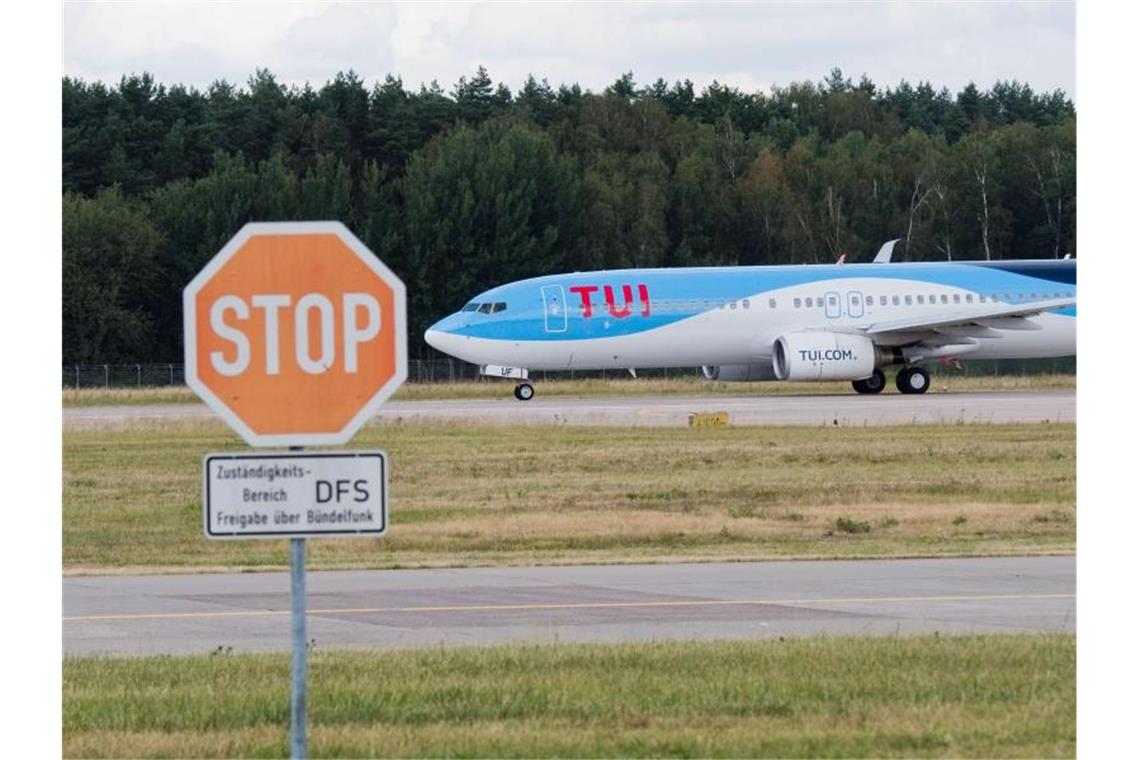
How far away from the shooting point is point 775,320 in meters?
49.6

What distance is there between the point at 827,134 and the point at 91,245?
4394 centimetres

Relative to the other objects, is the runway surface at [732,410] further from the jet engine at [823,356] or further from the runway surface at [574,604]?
the runway surface at [574,604]

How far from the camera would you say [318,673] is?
451 inches

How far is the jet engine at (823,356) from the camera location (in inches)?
1917

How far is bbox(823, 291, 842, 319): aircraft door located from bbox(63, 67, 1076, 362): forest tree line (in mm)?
22727

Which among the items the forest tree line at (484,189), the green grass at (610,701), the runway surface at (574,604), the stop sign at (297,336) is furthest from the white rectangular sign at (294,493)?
the forest tree line at (484,189)

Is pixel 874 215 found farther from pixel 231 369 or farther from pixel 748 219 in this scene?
pixel 231 369

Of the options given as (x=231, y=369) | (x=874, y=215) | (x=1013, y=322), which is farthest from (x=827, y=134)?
(x=231, y=369)

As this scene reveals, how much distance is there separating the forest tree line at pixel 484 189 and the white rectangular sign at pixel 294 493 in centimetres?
6446

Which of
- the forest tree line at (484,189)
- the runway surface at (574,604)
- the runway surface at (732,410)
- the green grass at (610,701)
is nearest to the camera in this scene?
the green grass at (610,701)

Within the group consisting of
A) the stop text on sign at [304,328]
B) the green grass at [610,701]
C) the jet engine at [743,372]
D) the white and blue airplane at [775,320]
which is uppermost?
the white and blue airplane at [775,320]

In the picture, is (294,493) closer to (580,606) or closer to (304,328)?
(304,328)

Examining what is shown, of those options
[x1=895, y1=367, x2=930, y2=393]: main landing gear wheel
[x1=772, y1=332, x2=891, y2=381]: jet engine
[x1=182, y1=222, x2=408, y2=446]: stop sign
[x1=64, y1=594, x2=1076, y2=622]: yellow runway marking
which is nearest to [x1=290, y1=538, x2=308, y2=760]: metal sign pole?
[x1=182, y1=222, x2=408, y2=446]: stop sign

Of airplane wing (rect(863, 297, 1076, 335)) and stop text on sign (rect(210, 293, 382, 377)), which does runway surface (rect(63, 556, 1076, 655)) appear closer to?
stop text on sign (rect(210, 293, 382, 377))
